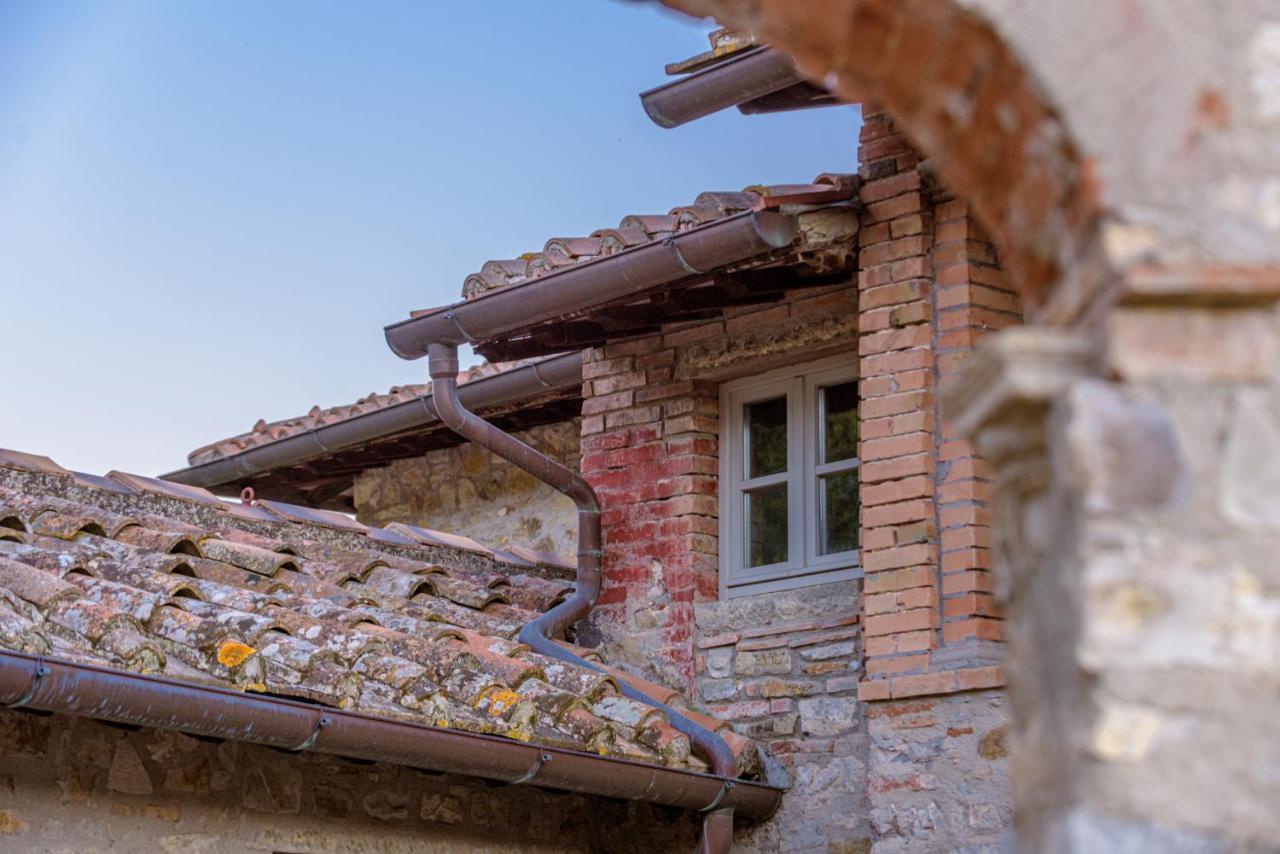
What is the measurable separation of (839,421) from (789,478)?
30cm

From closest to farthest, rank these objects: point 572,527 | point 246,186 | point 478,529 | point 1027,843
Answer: point 1027,843
point 572,527
point 478,529
point 246,186

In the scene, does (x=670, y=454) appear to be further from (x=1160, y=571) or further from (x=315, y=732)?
(x=1160, y=571)

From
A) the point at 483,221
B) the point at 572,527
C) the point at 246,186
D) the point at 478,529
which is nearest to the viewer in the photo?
the point at 572,527

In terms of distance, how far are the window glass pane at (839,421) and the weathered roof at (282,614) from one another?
1111 millimetres

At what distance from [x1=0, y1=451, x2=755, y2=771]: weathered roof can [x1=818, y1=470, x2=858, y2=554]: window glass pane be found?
83cm

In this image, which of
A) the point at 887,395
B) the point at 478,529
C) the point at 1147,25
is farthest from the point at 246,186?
the point at 1147,25

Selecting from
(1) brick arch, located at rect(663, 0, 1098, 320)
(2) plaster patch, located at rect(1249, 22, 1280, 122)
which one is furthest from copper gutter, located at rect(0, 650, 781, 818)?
(2) plaster patch, located at rect(1249, 22, 1280, 122)

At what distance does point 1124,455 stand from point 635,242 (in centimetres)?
428

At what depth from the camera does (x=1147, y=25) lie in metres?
2.18

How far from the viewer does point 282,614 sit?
5.45 m

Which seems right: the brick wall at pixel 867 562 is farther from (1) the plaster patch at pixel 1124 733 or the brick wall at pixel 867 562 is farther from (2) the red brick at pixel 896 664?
(1) the plaster patch at pixel 1124 733

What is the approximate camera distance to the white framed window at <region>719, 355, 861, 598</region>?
6.41 m

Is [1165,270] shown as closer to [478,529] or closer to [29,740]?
[29,740]

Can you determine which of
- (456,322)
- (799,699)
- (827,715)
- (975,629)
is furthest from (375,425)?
(975,629)
